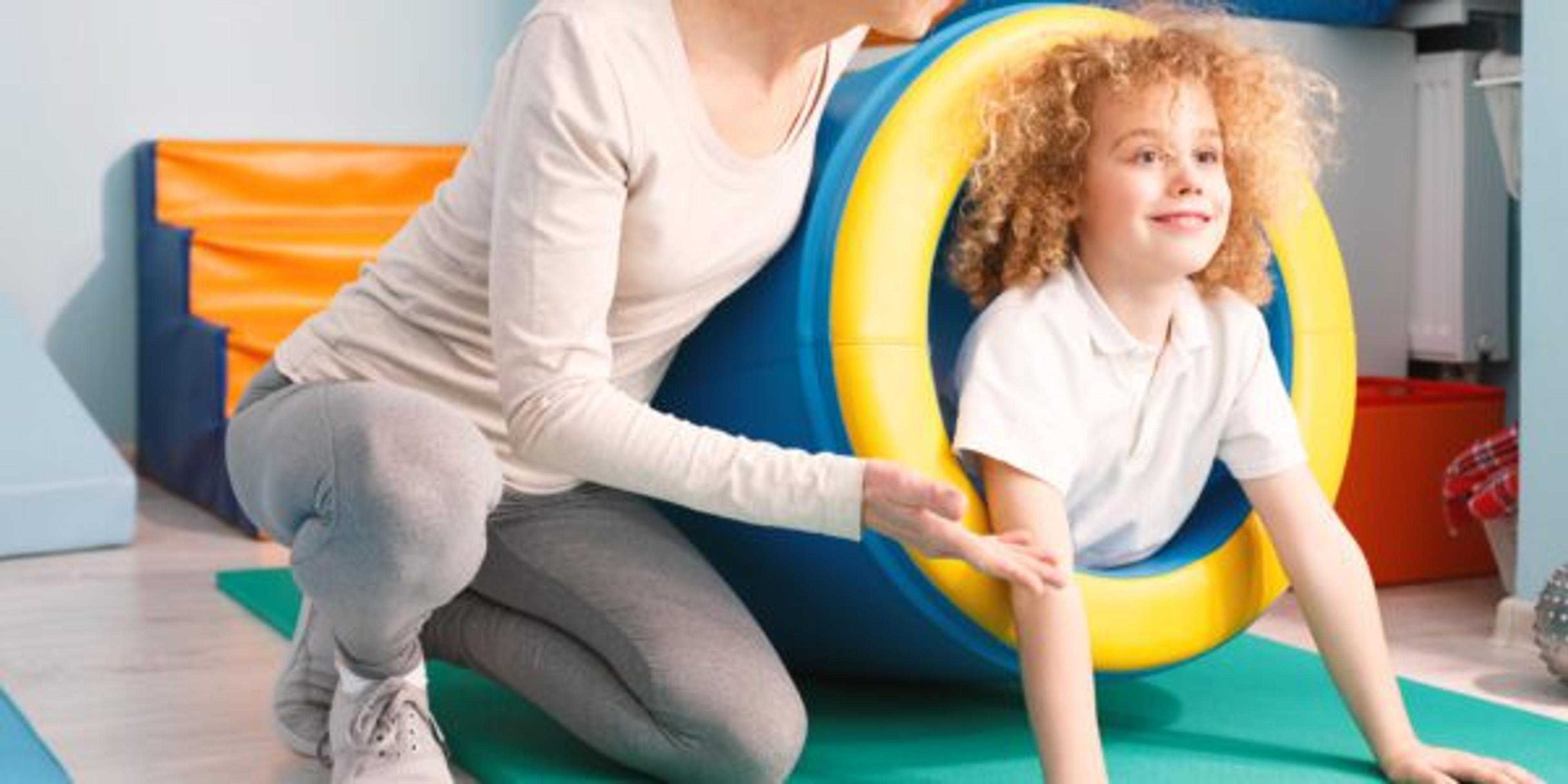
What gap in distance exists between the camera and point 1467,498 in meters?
2.72

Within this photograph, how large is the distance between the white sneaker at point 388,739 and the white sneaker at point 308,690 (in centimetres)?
12

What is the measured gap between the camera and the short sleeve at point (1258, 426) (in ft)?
6.39

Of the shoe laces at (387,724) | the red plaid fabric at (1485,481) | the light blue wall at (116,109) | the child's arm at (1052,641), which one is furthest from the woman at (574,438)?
the light blue wall at (116,109)

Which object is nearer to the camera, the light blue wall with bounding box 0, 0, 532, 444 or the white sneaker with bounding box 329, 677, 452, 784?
the white sneaker with bounding box 329, 677, 452, 784

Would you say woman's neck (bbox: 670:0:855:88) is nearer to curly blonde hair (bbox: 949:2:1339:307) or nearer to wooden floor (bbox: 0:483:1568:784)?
curly blonde hair (bbox: 949:2:1339:307)

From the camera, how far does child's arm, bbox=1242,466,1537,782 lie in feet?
6.05

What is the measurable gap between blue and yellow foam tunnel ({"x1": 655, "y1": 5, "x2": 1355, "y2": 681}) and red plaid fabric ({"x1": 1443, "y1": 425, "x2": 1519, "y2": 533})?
61 centimetres

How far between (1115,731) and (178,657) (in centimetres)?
109

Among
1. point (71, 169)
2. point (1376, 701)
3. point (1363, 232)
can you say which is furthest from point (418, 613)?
point (71, 169)

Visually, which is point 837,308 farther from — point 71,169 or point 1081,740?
point 71,169

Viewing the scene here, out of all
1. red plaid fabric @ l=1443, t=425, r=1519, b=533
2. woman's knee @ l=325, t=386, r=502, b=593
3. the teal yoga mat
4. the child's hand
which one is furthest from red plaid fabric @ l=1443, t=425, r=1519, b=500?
the teal yoga mat

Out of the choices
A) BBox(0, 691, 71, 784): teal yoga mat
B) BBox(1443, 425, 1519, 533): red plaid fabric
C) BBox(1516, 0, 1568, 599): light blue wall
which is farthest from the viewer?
BBox(1443, 425, 1519, 533): red plaid fabric

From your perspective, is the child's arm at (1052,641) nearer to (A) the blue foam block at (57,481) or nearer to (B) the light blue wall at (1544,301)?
(B) the light blue wall at (1544,301)

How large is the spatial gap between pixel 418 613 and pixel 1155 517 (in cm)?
75
